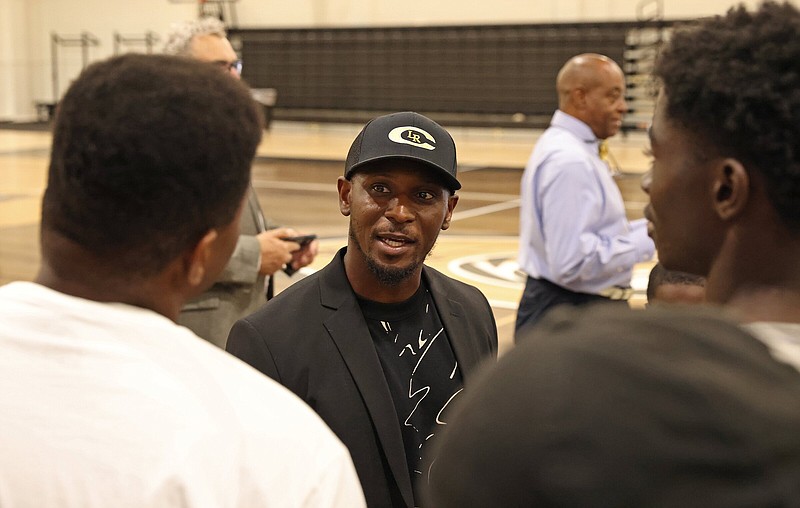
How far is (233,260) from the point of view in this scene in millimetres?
3670

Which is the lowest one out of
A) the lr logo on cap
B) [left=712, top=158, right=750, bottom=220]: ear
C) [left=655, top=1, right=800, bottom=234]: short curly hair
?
the lr logo on cap

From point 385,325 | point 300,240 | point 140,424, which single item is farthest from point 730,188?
point 300,240

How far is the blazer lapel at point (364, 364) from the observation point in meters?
2.29

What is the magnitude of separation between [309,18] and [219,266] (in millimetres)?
25565

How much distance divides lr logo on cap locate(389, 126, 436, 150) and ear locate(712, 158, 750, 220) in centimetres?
122

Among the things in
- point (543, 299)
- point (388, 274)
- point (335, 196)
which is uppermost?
point (388, 274)

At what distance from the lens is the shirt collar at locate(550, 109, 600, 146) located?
479 centimetres

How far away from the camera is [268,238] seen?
393 cm

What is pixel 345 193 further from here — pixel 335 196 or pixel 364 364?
pixel 335 196

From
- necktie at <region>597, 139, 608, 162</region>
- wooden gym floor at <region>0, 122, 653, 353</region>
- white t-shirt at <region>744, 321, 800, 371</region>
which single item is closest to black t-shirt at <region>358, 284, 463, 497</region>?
white t-shirt at <region>744, 321, 800, 371</region>

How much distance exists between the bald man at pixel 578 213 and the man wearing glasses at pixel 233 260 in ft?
3.76

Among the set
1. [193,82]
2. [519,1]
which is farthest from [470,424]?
[519,1]

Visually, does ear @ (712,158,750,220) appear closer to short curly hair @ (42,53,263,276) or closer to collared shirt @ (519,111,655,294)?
short curly hair @ (42,53,263,276)

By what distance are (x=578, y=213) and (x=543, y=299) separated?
1.61 ft
